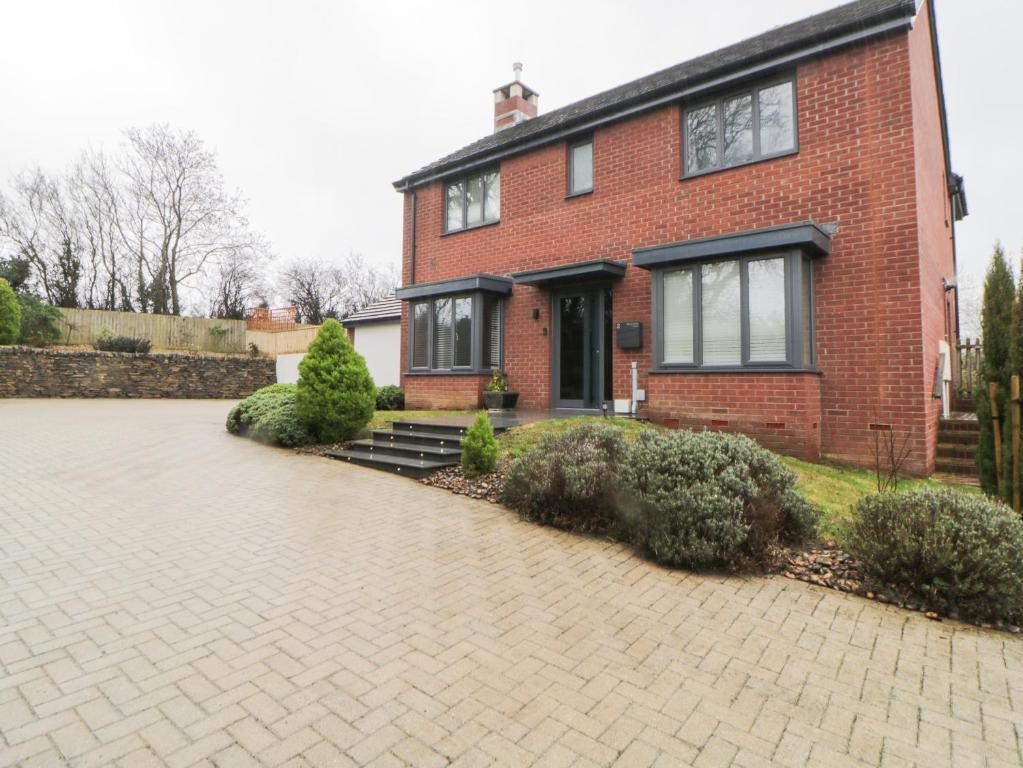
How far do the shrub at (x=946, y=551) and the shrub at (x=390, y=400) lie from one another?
10.3 metres

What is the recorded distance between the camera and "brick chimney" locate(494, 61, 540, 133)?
1457 centimetres

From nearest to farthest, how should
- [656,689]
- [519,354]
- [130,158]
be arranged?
[656,689] < [519,354] < [130,158]

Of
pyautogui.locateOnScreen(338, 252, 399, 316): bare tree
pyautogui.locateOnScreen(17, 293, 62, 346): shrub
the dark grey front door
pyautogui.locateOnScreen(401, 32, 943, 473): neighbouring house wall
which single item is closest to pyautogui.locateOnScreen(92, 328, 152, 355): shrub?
pyautogui.locateOnScreen(17, 293, 62, 346): shrub

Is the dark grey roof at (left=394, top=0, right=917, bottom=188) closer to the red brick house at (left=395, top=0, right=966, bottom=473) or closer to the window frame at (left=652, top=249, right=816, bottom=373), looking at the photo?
the red brick house at (left=395, top=0, right=966, bottom=473)

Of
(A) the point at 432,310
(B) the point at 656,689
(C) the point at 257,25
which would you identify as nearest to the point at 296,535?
(B) the point at 656,689

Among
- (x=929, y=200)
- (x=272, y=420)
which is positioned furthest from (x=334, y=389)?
(x=929, y=200)

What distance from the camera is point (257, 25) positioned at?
10680mm

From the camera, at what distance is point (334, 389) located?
29.4 ft

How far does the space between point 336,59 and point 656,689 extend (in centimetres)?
1464

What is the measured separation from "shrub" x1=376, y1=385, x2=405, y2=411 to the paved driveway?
7.72m

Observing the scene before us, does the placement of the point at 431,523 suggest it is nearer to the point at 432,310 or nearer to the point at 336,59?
the point at 432,310

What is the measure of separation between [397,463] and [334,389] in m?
2.41

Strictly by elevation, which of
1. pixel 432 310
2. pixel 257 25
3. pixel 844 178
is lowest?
pixel 432 310

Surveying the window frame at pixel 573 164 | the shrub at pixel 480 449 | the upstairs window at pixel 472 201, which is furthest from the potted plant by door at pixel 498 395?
the shrub at pixel 480 449
